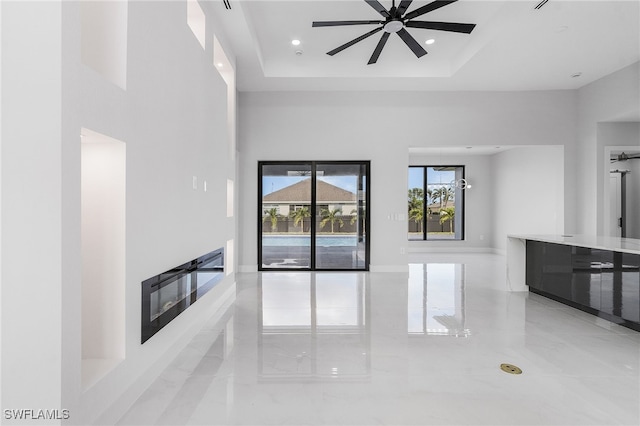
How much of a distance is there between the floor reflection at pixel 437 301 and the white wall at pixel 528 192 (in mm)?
2337

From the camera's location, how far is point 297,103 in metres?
6.36

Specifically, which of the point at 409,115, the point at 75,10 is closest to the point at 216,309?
the point at 75,10

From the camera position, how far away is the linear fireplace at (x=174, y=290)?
223 centimetres

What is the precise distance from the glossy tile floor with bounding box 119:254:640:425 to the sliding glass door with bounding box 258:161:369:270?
2136mm

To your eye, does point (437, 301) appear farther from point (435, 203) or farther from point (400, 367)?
point (435, 203)

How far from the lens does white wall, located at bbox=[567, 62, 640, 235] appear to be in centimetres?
530

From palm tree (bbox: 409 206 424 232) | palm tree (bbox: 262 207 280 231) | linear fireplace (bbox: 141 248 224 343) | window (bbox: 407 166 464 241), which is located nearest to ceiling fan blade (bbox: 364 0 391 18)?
linear fireplace (bbox: 141 248 224 343)

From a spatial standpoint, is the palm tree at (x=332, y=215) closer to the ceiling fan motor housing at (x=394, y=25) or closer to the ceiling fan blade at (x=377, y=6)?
the ceiling fan motor housing at (x=394, y=25)

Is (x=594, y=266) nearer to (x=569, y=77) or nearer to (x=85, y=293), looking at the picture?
(x=569, y=77)

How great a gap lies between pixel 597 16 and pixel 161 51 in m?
5.00

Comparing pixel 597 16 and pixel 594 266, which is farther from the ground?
pixel 597 16

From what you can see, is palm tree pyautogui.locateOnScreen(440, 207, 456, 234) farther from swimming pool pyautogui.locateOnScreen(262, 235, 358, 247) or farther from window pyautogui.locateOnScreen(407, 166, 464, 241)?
swimming pool pyautogui.locateOnScreen(262, 235, 358, 247)

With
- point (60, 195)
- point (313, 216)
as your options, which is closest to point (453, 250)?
point (313, 216)

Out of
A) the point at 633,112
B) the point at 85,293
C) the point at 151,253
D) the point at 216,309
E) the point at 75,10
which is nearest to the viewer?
the point at 75,10
